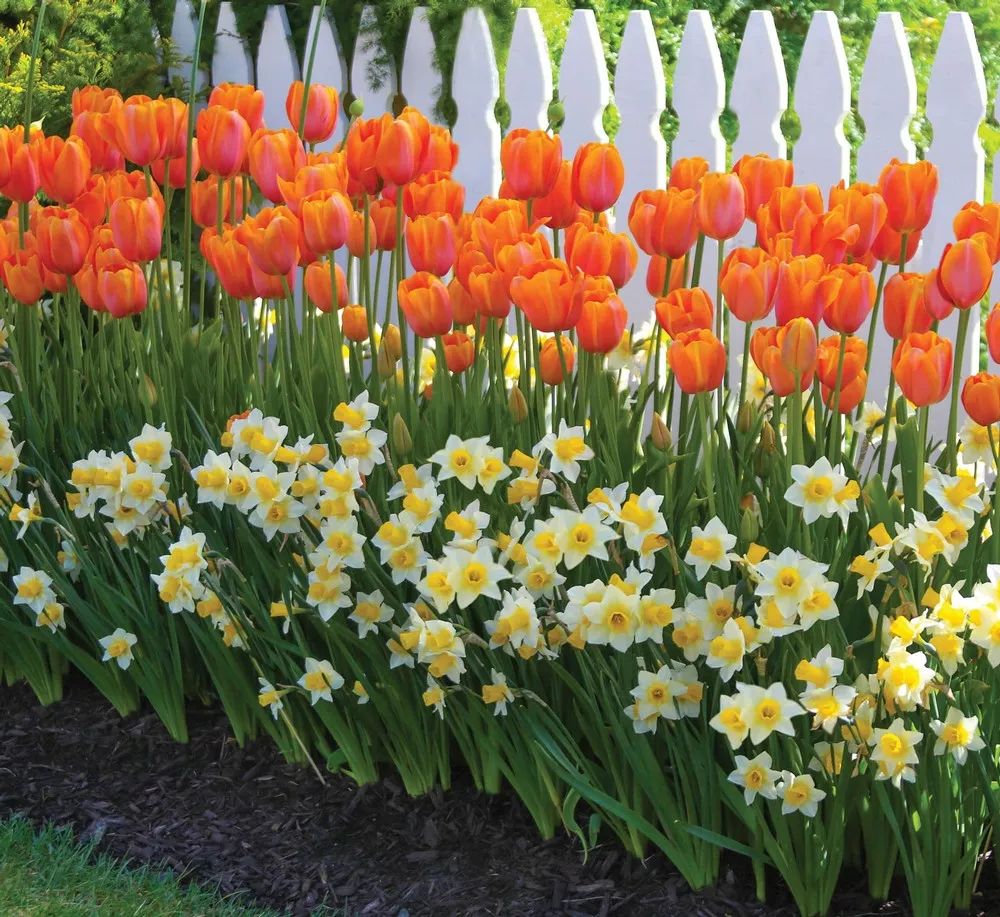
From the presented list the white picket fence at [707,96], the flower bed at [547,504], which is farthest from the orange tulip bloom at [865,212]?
the white picket fence at [707,96]

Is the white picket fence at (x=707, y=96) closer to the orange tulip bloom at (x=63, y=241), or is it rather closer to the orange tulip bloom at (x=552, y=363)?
the orange tulip bloom at (x=63, y=241)

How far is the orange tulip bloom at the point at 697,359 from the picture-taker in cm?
174

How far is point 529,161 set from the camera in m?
2.03

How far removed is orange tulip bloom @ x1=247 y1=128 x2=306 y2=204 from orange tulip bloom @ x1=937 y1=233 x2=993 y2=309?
3.59ft

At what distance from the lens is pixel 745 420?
6.79 feet

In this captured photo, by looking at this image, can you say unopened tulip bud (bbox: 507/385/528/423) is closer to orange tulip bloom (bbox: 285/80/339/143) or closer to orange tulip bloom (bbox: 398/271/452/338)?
orange tulip bloom (bbox: 398/271/452/338)

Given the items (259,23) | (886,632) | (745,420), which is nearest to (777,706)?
(886,632)

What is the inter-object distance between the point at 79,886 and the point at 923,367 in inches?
59.2

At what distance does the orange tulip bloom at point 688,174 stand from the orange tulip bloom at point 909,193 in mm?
301

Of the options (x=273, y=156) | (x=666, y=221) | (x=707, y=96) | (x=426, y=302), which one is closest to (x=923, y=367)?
(x=666, y=221)

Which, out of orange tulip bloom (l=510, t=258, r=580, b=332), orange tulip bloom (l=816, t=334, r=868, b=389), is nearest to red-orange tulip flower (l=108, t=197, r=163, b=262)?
orange tulip bloom (l=510, t=258, r=580, b=332)

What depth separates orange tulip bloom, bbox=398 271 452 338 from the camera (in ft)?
6.35

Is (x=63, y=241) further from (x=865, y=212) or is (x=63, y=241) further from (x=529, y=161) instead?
(x=865, y=212)

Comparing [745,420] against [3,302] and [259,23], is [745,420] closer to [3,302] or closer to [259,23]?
[3,302]
